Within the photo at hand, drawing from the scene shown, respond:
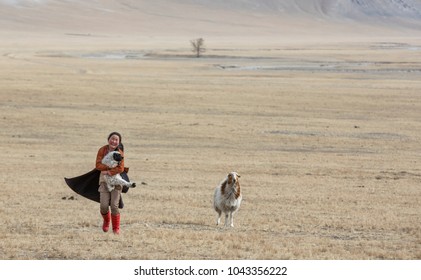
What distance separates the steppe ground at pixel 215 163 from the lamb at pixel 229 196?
0.30 metres

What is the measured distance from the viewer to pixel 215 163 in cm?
2275

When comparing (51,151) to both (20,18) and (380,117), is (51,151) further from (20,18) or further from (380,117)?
(20,18)

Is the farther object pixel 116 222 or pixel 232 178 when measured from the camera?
pixel 232 178

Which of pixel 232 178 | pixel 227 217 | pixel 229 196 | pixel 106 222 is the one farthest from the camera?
pixel 227 217

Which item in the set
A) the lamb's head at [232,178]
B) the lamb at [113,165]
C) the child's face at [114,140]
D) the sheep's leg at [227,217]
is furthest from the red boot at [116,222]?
the sheep's leg at [227,217]

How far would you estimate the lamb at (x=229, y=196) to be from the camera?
1198 cm

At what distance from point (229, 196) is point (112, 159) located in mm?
2266

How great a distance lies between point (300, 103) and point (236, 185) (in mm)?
28774

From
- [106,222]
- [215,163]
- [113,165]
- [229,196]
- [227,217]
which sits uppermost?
[113,165]

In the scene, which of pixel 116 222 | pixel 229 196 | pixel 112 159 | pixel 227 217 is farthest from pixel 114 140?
pixel 227 217

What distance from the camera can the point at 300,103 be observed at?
4047 centimetres

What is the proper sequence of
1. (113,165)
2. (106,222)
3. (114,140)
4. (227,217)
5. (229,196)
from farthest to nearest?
(227,217) < (229,196) < (106,222) < (113,165) < (114,140)

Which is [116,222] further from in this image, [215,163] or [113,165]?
[215,163]


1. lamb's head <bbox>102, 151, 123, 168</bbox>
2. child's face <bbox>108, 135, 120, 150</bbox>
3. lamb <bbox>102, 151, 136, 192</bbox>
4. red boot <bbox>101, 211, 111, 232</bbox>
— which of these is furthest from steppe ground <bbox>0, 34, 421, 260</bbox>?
child's face <bbox>108, 135, 120, 150</bbox>
